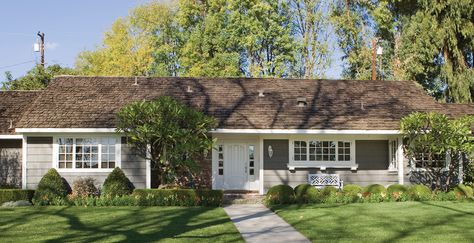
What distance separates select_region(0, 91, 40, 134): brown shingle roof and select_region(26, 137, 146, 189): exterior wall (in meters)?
1.86

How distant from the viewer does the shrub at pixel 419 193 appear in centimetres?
1748

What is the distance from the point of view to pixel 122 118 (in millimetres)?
17219

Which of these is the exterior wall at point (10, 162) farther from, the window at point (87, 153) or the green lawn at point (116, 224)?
the green lawn at point (116, 224)

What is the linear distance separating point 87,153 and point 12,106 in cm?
527

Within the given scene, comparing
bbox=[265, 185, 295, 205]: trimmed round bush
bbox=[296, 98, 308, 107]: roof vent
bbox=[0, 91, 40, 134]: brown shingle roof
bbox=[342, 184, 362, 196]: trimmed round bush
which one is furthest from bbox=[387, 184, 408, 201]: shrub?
bbox=[0, 91, 40, 134]: brown shingle roof

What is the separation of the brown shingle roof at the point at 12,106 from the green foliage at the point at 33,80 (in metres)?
10.5

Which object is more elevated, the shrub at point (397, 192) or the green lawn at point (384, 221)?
the shrub at point (397, 192)

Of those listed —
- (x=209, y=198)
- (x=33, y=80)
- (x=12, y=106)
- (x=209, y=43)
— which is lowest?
(x=209, y=198)

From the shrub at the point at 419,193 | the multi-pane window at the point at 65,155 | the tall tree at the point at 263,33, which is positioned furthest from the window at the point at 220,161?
the tall tree at the point at 263,33

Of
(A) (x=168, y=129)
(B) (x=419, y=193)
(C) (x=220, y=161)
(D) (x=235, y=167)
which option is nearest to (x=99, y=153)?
(A) (x=168, y=129)

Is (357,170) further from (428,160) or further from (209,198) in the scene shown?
(209,198)

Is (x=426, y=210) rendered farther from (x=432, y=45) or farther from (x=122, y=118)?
(x=432, y=45)

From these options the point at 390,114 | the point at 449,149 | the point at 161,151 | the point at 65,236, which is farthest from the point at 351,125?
the point at 65,236

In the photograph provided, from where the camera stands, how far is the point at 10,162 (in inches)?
790
